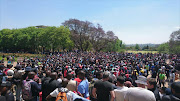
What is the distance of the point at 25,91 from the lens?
3781 millimetres

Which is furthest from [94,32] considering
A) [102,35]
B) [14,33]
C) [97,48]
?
[14,33]

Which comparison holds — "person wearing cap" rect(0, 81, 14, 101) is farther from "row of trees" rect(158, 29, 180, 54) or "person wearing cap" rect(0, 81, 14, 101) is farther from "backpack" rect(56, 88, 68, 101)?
"row of trees" rect(158, 29, 180, 54)

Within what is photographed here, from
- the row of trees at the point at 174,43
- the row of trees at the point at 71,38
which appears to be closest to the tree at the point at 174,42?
the row of trees at the point at 174,43

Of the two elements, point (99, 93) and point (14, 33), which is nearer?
point (99, 93)

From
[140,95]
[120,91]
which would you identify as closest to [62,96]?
[120,91]

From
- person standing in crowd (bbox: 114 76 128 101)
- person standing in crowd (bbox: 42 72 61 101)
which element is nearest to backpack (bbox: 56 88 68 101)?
person standing in crowd (bbox: 42 72 61 101)

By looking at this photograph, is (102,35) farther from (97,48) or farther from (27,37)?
(27,37)

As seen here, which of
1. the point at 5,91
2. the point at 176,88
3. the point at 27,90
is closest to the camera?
the point at 176,88

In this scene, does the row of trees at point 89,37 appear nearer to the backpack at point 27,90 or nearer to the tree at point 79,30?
the tree at point 79,30

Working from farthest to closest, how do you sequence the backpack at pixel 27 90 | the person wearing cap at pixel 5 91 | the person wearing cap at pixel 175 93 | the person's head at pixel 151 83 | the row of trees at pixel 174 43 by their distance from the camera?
the row of trees at pixel 174 43 → the backpack at pixel 27 90 → the person's head at pixel 151 83 → the person wearing cap at pixel 5 91 → the person wearing cap at pixel 175 93

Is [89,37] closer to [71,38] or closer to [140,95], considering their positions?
[71,38]

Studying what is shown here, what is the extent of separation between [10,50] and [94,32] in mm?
32376

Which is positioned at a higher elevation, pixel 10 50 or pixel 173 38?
pixel 173 38

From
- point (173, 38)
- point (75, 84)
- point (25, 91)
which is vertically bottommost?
point (25, 91)
